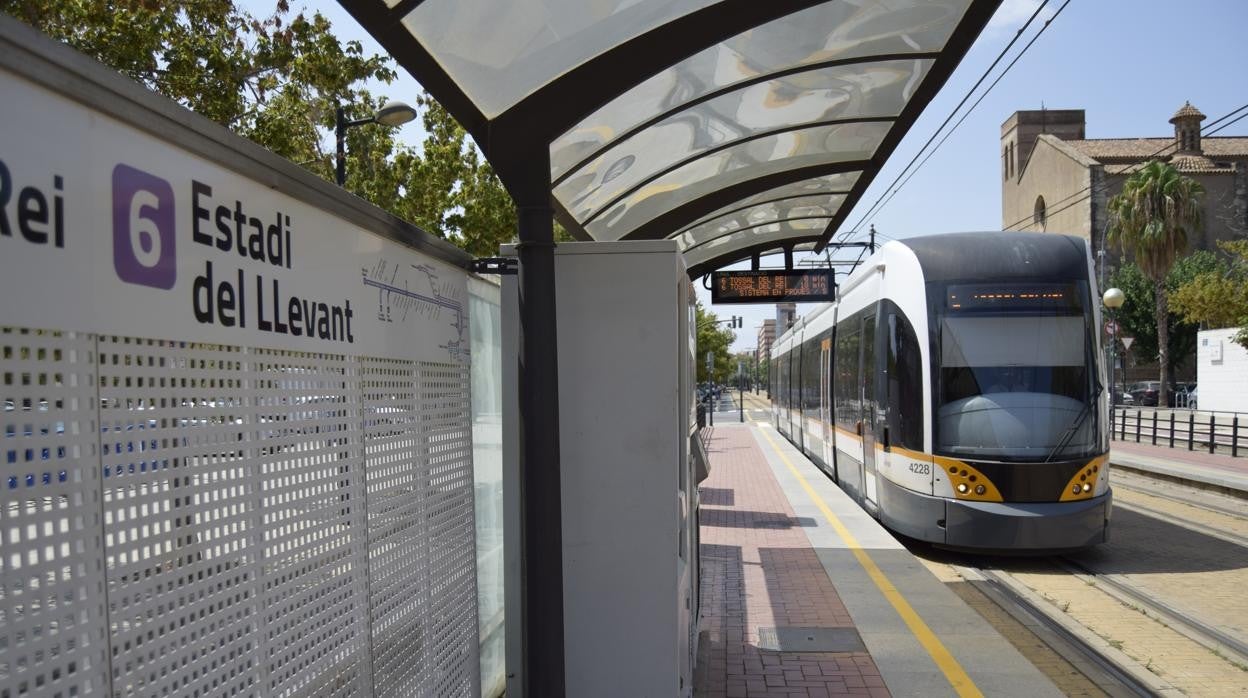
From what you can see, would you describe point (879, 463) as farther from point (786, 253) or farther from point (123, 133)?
point (123, 133)

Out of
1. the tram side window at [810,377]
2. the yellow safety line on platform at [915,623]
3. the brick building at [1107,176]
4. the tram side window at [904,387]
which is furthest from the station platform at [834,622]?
the brick building at [1107,176]

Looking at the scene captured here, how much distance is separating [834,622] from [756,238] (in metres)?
5.98

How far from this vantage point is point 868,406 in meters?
12.0

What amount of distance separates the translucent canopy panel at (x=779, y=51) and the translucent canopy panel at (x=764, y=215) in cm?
391

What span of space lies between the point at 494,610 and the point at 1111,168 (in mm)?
70845

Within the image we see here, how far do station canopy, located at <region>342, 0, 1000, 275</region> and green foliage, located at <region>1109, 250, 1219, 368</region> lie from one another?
5798 centimetres

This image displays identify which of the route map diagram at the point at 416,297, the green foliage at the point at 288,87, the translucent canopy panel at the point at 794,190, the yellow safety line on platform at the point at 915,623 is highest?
the green foliage at the point at 288,87

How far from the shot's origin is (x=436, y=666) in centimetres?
394

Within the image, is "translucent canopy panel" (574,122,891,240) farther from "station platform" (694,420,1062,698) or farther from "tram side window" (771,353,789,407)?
Result: "tram side window" (771,353,789,407)

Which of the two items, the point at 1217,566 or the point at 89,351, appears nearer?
the point at 89,351

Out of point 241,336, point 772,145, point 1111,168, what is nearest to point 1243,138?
point 1111,168

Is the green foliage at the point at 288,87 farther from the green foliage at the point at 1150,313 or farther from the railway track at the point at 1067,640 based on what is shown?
the green foliage at the point at 1150,313

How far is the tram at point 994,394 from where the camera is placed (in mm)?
9555

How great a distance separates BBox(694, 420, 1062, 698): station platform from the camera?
6.05 meters
